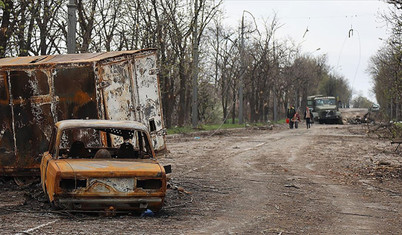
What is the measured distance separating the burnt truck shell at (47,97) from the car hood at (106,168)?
2.84 m

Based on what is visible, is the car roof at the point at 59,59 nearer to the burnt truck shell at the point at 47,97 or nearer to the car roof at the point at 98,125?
the burnt truck shell at the point at 47,97

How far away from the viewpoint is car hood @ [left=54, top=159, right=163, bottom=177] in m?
8.12

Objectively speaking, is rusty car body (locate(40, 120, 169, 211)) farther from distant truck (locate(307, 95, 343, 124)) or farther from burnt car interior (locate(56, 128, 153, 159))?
distant truck (locate(307, 95, 343, 124))

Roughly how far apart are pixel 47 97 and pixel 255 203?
4598 mm

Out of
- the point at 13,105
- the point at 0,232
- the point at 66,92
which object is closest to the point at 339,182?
the point at 66,92

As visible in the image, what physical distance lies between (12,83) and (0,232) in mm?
5510

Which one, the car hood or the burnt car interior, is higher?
the burnt car interior

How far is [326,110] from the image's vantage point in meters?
63.5

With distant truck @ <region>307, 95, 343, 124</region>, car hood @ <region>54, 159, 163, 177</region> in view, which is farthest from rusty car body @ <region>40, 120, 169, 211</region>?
distant truck @ <region>307, 95, 343, 124</region>

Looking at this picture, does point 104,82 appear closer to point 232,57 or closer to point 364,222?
point 364,222

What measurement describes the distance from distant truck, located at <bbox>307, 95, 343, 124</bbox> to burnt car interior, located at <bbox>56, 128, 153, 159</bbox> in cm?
5298

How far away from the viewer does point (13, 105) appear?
1198 cm

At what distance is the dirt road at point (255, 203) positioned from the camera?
24.9ft

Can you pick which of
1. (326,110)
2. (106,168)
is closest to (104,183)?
(106,168)
